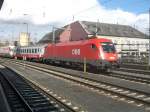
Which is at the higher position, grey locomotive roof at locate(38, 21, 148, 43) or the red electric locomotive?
grey locomotive roof at locate(38, 21, 148, 43)

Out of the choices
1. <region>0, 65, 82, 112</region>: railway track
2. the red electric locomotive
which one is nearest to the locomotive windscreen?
the red electric locomotive

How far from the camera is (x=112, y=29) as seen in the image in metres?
82.8

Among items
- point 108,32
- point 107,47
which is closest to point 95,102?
point 107,47

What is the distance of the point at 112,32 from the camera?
8125 centimetres

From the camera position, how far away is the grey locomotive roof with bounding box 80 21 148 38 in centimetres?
7881

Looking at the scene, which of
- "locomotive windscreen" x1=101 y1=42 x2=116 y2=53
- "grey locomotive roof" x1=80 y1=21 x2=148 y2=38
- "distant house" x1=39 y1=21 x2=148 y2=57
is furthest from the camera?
"grey locomotive roof" x1=80 y1=21 x2=148 y2=38

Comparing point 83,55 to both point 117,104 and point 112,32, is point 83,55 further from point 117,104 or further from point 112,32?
point 112,32

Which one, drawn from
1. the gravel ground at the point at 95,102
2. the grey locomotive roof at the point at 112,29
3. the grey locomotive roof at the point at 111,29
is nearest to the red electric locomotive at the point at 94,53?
the gravel ground at the point at 95,102

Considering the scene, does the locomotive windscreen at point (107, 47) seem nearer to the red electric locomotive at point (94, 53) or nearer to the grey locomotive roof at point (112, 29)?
the red electric locomotive at point (94, 53)

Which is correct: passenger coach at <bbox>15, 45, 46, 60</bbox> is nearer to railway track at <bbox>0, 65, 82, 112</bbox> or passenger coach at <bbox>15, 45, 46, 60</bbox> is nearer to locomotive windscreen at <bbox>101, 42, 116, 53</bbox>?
locomotive windscreen at <bbox>101, 42, 116, 53</bbox>

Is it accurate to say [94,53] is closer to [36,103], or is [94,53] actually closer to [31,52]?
[36,103]

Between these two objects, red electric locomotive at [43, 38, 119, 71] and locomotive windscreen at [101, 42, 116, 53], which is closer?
red electric locomotive at [43, 38, 119, 71]

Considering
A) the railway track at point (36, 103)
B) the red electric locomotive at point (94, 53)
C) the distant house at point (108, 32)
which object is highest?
the distant house at point (108, 32)

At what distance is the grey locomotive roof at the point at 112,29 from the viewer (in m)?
78.8
